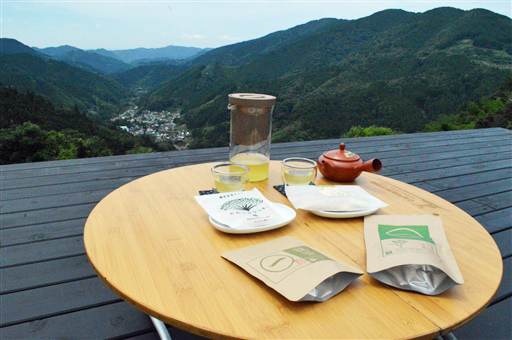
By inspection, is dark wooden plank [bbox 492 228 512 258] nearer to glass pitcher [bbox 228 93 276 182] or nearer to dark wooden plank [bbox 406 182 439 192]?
dark wooden plank [bbox 406 182 439 192]

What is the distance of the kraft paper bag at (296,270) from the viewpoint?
524 millimetres

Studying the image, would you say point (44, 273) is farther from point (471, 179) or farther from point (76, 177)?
point (471, 179)

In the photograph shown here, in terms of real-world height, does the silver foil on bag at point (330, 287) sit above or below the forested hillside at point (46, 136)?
above

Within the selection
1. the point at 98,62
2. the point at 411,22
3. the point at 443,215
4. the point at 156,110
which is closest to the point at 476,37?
the point at 411,22

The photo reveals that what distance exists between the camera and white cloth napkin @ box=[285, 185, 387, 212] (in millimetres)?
845

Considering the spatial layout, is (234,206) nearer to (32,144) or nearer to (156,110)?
(32,144)

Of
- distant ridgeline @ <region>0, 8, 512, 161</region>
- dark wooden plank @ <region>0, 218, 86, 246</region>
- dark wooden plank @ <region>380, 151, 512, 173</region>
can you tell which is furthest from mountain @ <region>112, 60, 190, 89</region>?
dark wooden plank @ <region>0, 218, 86, 246</region>

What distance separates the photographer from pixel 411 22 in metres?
37.8

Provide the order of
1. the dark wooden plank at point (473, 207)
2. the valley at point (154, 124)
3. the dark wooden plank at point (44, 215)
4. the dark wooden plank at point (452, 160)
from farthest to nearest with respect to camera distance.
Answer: the valley at point (154, 124)
the dark wooden plank at point (452, 160)
the dark wooden plank at point (473, 207)
the dark wooden plank at point (44, 215)

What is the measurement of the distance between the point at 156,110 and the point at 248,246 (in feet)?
130

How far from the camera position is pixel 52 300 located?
3.83 feet

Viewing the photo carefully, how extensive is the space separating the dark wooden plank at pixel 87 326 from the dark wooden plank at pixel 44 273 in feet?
0.67

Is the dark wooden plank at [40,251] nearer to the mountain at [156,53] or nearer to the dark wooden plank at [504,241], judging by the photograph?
the dark wooden plank at [504,241]

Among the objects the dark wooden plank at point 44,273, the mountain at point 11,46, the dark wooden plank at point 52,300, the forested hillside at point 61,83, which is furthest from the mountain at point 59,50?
the dark wooden plank at point 52,300
